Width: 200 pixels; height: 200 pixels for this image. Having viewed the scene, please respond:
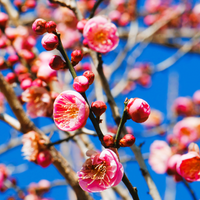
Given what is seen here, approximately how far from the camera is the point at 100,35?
119cm

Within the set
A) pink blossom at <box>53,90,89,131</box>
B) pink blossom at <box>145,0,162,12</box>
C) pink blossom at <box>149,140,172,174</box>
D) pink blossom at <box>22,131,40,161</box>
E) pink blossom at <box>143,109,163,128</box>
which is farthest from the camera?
pink blossom at <box>145,0,162,12</box>

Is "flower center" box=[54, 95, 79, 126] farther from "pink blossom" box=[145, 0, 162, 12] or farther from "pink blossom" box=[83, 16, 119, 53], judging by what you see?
"pink blossom" box=[145, 0, 162, 12]

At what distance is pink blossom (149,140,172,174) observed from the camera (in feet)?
4.70

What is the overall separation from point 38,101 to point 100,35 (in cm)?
50

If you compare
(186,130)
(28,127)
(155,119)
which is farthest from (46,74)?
(155,119)

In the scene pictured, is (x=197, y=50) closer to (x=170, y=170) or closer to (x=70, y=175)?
(x=170, y=170)

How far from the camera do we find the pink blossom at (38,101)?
1.24 meters

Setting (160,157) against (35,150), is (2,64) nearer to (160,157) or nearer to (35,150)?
(35,150)

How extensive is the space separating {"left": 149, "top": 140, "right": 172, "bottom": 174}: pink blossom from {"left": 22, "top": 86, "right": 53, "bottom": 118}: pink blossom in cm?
76

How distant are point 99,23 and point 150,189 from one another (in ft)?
2.77

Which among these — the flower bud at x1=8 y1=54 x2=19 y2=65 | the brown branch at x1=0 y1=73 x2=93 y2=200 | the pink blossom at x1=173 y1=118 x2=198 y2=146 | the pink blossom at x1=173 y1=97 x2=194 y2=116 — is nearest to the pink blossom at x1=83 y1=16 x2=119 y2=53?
the brown branch at x1=0 y1=73 x2=93 y2=200

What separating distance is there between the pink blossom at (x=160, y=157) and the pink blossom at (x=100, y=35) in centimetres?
78

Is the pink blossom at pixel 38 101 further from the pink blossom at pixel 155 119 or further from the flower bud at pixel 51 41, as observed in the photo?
the pink blossom at pixel 155 119

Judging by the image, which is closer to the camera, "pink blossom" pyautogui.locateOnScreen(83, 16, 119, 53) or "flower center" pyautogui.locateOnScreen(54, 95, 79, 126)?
"flower center" pyautogui.locateOnScreen(54, 95, 79, 126)
